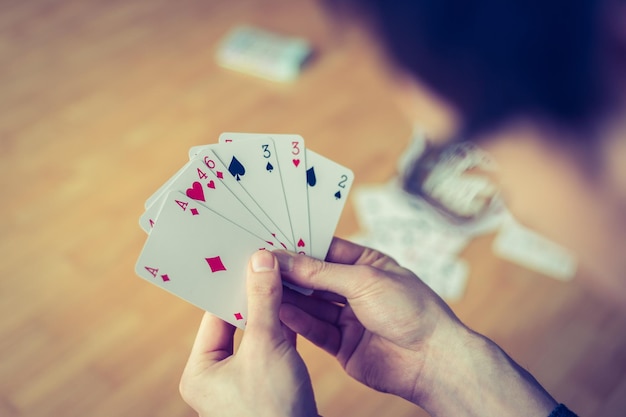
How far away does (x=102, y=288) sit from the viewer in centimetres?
190

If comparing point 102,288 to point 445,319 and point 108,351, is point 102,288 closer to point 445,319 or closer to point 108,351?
point 108,351

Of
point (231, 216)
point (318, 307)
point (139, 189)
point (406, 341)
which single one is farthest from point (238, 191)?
point (139, 189)

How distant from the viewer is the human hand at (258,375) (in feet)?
3.28

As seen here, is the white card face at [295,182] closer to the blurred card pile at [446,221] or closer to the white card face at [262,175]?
the white card face at [262,175]

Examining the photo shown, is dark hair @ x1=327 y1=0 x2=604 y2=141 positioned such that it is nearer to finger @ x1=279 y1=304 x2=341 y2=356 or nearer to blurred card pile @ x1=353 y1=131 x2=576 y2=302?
blurred card pile @ x1=353 y1=131 x2=576 y2=302

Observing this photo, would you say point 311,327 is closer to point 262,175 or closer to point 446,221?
point 262,175

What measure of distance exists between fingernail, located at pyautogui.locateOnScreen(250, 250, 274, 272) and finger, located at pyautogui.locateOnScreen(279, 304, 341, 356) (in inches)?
8.8

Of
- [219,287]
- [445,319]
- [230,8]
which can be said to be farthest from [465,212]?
[230,8]

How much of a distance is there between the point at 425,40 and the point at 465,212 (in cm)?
84

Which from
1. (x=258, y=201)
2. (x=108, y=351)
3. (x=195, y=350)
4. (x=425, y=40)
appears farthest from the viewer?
(x=425, y=40)

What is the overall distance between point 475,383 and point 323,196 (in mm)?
565

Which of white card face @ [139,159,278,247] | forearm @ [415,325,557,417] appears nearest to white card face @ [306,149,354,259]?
white card face @ [139,159,278,247]

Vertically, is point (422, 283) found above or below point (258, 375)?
above

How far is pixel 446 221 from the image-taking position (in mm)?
2078
